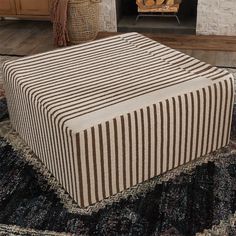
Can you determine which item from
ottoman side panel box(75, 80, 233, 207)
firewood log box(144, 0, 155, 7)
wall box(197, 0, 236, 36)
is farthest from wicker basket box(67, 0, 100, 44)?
ottoman side panel box(75, 80, 233, 207)

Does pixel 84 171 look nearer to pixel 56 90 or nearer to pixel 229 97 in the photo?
pixel 56 90

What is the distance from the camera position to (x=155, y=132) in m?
1.77

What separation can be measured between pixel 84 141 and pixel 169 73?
0.60m

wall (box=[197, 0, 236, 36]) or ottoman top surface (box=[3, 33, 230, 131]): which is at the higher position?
ottoman top surface (box=[3, 33, 230, 131])

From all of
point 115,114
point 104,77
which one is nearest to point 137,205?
point 115,114

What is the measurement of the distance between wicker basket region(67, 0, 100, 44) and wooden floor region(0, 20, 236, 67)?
0.23 meters

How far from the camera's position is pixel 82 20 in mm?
3529

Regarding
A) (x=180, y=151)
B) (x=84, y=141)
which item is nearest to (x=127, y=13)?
(x=180, y=151)

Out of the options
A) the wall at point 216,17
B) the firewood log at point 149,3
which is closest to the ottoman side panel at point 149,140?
the wall at point 216,17

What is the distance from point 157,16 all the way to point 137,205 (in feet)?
8.83

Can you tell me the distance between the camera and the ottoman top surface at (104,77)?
5.60 feet

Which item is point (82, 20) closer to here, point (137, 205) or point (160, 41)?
point (160, 41)

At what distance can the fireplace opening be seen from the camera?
384 cm

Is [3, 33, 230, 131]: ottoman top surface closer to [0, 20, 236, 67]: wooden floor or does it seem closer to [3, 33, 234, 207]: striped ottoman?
[3, 33, 234, 207]: striped ottoman
